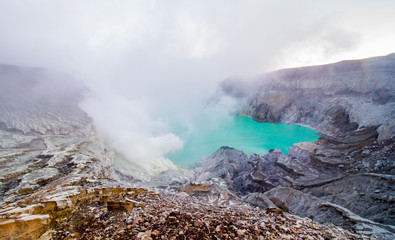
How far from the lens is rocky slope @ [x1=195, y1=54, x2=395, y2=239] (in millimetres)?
7340

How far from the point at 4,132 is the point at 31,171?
933cm

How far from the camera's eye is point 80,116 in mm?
18781

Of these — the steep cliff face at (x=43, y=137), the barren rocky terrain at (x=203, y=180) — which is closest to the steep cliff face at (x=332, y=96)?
the barren rocky terrain at (x=203, y=180)

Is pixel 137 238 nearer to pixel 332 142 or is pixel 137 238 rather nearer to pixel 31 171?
pixel 31 171

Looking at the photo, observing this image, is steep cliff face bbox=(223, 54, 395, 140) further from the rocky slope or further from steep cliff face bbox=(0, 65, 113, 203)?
steep cliff face bbox=(0, 65, 113, 203)

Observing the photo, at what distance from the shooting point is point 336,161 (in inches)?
536

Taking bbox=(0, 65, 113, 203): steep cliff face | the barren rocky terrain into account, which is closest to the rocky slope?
the barren rocky terrain

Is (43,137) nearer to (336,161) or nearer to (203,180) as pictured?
(203,180)

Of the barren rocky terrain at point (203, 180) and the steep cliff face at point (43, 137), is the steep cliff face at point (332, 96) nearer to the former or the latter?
the barren rocky terrain at point (203, 180)

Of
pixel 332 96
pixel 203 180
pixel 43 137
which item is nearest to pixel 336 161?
pixel 203 180

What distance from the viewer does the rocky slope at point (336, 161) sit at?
7340mm

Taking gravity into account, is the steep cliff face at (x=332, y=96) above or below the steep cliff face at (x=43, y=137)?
above

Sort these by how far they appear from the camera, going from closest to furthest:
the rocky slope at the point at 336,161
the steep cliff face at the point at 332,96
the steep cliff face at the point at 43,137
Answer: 1. the steep cliff face at the point at 43,137
2. the rocky slope at the point at 336,161
3. the steep cliff face at the point at 332,96

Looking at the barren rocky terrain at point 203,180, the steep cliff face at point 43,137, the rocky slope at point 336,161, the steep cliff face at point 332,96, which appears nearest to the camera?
the barren rocky terrain at point 203,180
